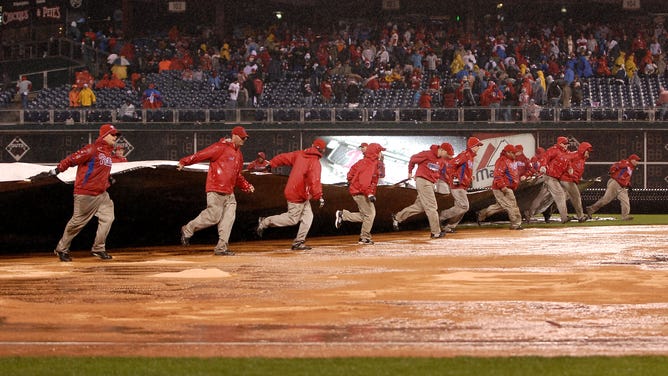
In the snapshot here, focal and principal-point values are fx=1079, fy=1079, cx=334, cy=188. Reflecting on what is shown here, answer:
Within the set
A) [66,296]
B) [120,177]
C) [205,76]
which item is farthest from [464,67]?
[66,296]

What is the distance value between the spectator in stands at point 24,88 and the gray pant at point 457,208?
1952 cm

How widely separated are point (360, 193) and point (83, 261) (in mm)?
5663

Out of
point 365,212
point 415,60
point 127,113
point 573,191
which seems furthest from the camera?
point 415,60

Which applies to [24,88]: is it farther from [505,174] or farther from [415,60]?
[505,174]

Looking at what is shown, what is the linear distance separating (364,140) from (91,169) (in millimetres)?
20858

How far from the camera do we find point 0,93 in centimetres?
3884

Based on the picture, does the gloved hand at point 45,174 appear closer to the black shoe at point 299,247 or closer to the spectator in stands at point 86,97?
the black shoe at point 299,247

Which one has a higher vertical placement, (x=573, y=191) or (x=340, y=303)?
(x=573, y=191)

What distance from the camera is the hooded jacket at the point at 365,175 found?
19531mm

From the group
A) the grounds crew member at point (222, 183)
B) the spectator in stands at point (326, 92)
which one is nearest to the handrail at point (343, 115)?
the spectator in stands at point (326, 92)

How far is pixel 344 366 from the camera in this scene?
799cm

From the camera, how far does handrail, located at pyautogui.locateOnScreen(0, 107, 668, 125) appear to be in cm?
3503

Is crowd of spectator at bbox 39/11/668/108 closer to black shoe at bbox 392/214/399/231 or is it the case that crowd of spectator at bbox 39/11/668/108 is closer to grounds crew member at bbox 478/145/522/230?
grounds crew member at bbox 478/145/522/230

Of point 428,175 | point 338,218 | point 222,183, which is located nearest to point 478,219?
point 338,218
